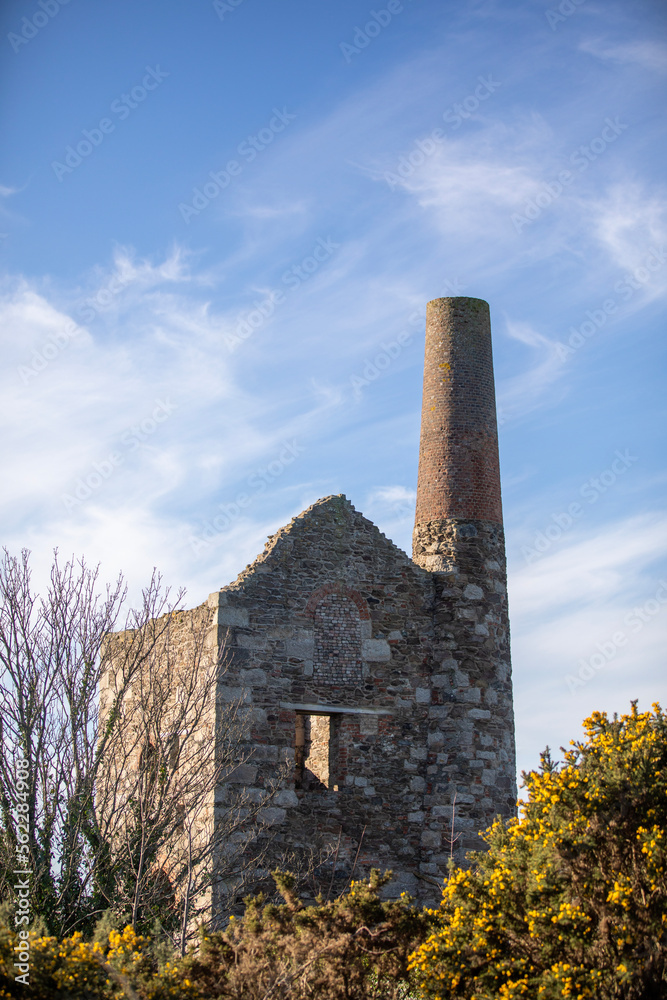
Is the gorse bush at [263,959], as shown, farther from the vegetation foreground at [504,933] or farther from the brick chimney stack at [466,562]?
the brick chimney stack at [466,562]

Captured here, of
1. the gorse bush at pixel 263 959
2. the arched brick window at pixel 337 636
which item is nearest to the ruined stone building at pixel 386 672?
the arched brick window at pixel 337 636

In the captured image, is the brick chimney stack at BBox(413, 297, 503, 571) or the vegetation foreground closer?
the vegetation foreground

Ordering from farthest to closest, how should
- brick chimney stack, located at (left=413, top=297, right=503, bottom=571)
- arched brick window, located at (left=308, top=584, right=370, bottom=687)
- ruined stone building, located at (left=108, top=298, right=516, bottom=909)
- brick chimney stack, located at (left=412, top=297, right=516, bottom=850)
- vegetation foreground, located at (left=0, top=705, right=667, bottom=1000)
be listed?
→ brick chimney stack, located at (left=413, top=297, right=503, bottom=571), brick chimney stack, located at (left=412, top=297, right=516, bottom=850), arched brick window, located at (left=308, top=584, right=370, bottom=687), ruined stone building, located at (left=108, top=298, right=516, bottom=909), vegetation foreground, located at (left=0, top=705, right=667, bottom=1000)

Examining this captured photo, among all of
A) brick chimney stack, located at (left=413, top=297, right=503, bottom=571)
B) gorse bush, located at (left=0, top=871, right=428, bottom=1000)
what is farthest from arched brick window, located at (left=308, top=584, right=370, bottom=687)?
gorse bush, located at (left=0, top=871, right=428, bottom=1000)

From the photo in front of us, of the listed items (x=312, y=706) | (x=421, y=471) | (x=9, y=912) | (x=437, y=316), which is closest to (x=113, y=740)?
(x=312, y=706)

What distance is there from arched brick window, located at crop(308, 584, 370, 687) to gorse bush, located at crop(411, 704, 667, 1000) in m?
4.91

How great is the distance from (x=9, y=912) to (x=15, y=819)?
3209mm

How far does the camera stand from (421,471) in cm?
Answer: 1911

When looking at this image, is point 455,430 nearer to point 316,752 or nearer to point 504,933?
point 316,752

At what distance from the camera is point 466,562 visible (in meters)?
18.2

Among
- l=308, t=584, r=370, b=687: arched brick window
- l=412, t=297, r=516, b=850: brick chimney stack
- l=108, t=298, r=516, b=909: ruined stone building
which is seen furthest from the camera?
l=412, t=297, r=516, b=850: brick chimney stack

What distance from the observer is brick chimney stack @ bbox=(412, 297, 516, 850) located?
1725cm

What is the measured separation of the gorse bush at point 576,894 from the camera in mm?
10562

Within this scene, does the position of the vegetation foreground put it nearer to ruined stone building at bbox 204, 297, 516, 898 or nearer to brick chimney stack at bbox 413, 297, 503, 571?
ruined stone building at bbox 204, 297, 516, 898
